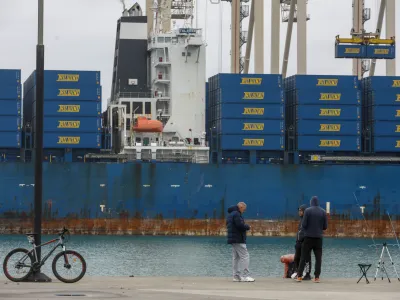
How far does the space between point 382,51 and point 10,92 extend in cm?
1881

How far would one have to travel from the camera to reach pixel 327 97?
53.2 meters

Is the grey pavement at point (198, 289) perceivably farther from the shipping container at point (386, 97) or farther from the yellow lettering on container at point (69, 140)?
the shipping container at point (386, 97)

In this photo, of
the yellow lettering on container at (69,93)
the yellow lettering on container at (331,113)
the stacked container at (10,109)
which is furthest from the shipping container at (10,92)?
the yellow lettering on container at (331,113)

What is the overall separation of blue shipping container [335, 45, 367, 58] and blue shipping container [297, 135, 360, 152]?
4221 mm

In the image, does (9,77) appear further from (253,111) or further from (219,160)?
(253,111)

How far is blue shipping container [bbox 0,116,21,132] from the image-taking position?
50.8 m

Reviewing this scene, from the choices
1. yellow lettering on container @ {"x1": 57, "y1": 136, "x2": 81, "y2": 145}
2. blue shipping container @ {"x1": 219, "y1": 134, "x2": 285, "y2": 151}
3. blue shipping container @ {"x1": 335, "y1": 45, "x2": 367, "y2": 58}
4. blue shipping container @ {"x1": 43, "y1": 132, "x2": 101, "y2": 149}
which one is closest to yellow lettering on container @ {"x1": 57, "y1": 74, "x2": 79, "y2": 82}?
blue shipping container @ {"x1": 43, "y1": 132, "x2": 101, "y2": 149}

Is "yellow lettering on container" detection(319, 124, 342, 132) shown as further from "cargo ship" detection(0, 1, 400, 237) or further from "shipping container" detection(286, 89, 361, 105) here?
"shipping container" detection(286, 89, 361, 105)

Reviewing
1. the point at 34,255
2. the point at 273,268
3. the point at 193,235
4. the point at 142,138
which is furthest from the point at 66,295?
the point at 142,138

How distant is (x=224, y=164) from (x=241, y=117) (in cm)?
257

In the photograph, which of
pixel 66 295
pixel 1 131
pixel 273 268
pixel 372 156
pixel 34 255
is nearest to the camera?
pixel 66 295

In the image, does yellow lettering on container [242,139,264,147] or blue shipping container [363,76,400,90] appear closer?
yellow lettering on container [242,139,264,147]

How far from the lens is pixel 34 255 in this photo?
17406 mm

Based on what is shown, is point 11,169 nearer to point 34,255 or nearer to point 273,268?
point 273,268
